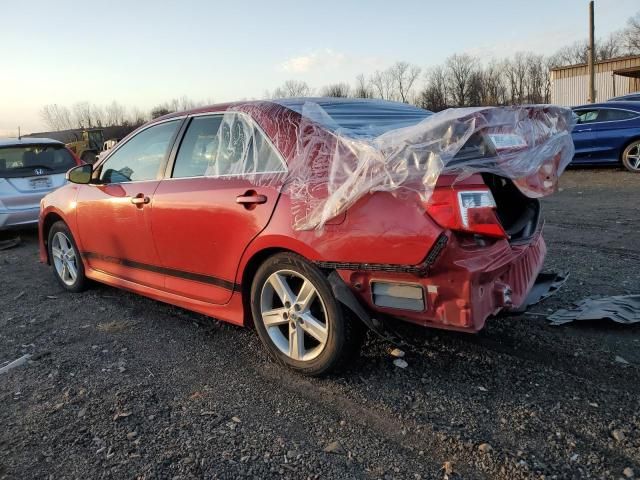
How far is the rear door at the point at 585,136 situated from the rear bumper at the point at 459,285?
10.1m

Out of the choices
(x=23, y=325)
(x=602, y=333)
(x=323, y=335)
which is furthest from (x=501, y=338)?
(x=23, y=325)

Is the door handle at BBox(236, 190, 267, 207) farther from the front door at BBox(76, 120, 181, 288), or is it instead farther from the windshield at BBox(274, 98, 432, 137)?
the front door at BBox(76, 120, 181, 288)

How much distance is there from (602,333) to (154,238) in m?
3.13

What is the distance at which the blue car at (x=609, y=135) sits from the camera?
10.9 m

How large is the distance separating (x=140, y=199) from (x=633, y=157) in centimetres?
1048

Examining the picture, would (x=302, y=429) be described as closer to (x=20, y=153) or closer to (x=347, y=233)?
(x=347, y=233)

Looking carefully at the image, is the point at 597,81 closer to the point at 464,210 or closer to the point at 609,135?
the point at 609,135

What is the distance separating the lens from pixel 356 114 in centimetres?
346

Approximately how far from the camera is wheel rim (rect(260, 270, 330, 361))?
298 cm

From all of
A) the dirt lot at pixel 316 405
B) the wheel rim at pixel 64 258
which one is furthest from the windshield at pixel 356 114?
the wheel rim at pixel 64 258

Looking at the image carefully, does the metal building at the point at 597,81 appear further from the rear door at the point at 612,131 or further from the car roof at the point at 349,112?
the car roof at the point at 349,112

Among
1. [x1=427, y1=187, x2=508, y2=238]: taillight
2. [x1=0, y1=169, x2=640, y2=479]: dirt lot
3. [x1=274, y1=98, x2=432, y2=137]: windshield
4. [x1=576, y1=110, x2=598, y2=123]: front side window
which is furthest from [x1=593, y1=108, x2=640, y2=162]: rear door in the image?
[x1=427, y1=187, x2=508, y2=238]: taillight

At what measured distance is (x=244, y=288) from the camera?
3.34m

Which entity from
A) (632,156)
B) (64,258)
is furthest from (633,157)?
(64,258)
